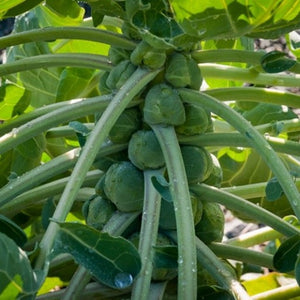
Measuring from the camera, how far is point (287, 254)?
3.23 ft

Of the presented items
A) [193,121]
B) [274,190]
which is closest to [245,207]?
[274,190]

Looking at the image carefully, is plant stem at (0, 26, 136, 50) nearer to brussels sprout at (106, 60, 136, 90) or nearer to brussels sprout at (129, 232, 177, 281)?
brussels sprout at (106, 60, 136, 90)

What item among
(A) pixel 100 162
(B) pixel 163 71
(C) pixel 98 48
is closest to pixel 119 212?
(A) pixel 100 162

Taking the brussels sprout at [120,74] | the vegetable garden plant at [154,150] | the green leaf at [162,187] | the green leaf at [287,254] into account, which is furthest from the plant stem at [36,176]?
the green leaf at [287,254]

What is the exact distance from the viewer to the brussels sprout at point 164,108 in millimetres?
1147

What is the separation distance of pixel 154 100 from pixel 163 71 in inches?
2.6

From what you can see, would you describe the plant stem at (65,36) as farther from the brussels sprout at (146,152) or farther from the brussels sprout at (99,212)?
the brussels sprout at (99,212)

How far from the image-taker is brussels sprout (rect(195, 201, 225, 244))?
1.23m

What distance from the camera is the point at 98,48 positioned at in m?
1.75

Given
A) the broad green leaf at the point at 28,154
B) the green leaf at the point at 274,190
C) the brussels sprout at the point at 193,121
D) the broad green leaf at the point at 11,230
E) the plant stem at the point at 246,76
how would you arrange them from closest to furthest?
the broad green leaf at the point at 11,230 → the green leaf at the point at 274,190 → the brussels sprout at the point at 193,121 → the plant stem at the point at 246,76 → the broad green leaf at the point at 28,154

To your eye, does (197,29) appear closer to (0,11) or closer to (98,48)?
(0,11)

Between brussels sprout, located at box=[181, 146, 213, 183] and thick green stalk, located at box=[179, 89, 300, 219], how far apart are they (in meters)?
0.08

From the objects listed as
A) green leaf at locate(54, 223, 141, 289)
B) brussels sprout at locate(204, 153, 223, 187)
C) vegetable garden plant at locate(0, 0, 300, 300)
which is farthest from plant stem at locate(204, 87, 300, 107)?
green leaf at locate(54, 223, 141, 289)

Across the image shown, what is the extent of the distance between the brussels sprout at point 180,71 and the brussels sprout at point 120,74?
64 millimetres
